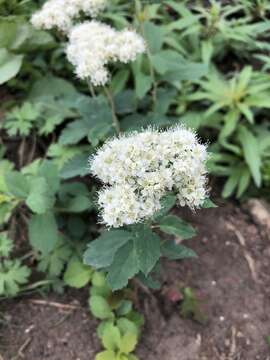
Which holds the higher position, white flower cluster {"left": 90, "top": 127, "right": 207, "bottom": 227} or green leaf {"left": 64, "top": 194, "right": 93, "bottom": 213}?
white flower cluster {"left": 90, "top": 127, "right": 207, "bottom": 227}

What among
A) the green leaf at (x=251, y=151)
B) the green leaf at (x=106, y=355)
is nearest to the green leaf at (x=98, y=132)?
the green leaf at (x=251, y=151)

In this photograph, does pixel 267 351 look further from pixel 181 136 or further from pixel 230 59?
pixel 230 59

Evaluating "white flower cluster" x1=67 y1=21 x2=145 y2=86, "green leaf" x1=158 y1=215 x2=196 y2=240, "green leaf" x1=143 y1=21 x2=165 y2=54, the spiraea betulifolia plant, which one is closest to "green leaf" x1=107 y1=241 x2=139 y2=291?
the spiraea betulifolia plant

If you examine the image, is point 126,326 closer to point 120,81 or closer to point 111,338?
point 111,338

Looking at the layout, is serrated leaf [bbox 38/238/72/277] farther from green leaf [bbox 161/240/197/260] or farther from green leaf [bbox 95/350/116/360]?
green leaf [bbox 161/240/197/260]

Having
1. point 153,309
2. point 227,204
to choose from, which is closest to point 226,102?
point 227,204
